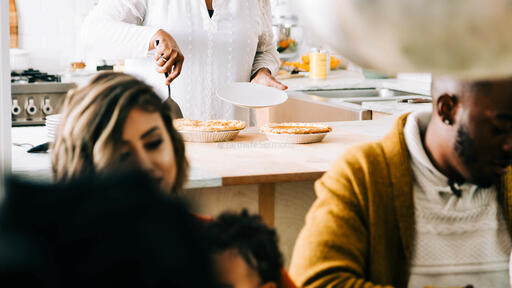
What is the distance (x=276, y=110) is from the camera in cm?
463

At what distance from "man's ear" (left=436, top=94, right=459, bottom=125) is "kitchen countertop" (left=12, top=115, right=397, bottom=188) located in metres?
0.72

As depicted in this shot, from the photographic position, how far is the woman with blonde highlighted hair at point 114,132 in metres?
1.22

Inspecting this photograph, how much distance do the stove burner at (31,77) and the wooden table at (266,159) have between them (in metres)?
2.32

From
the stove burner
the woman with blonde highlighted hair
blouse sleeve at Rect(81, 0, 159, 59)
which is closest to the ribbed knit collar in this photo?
the woman with blonde highlighted hair

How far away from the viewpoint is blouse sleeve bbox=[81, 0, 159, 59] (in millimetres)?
2670

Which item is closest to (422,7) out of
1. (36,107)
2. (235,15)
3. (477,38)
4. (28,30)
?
(477,38)

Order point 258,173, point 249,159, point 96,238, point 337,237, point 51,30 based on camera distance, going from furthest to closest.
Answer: point 51,30 → point 249,159 → point 258,173 → point 337,237 → point 96,238

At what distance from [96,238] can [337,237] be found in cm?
107

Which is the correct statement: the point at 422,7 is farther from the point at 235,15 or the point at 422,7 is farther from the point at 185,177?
the point at 235,15

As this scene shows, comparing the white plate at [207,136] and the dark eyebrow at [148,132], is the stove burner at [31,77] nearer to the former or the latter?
the white plate at [207,136]

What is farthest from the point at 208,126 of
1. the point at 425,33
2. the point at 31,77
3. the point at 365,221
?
the point at 31,77

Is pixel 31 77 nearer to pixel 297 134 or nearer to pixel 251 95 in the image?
pixel 251 95

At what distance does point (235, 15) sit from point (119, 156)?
5.89 feet

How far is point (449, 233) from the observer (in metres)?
1.39
